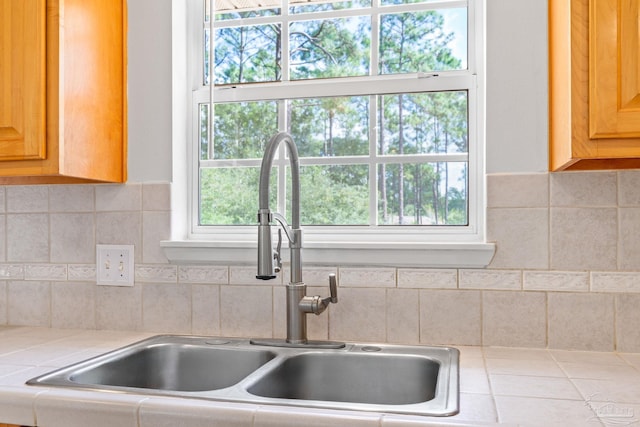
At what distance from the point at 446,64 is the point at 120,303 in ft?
→ 3.97

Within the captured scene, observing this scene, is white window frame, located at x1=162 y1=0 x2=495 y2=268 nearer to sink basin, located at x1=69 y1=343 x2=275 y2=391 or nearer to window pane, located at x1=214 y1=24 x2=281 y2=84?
window pane, located at x1=214 y1=24 x2=281 y2=84

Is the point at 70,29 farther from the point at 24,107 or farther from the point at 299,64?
the point at 299,64

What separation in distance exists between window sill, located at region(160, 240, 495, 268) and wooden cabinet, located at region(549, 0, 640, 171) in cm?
39

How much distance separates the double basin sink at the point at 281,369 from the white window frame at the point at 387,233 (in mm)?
237

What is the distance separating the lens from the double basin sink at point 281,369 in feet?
4.14

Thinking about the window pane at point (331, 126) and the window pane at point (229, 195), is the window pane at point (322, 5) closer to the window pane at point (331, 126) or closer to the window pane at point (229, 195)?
the window pane at point (331, 126)

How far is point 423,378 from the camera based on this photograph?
131 cm

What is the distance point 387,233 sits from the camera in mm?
1617

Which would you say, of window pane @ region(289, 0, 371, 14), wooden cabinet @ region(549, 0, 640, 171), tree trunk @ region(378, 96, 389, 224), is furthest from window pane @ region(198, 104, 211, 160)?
wooden cabinet @ region(549, 0, 640, 171)

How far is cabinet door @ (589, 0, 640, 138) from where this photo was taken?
109cm

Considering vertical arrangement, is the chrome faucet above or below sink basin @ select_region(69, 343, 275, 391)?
above

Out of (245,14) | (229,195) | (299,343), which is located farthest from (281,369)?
(245,14)

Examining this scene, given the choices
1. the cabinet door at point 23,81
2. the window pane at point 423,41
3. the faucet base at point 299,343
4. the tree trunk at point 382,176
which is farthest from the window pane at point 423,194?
the cabinet door at point 23,81

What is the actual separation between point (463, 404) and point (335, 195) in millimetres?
819
